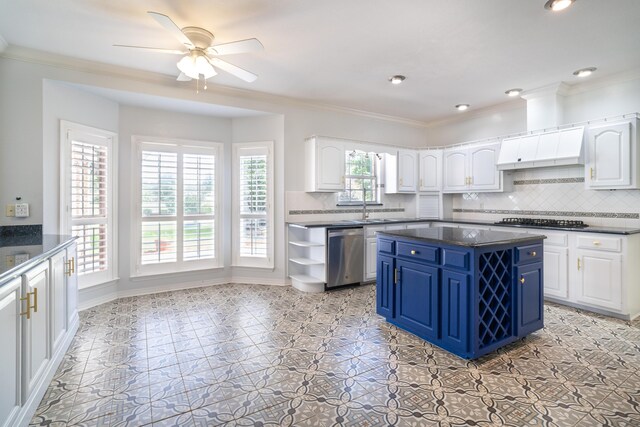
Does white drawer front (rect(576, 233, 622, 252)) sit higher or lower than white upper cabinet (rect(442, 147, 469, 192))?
lower

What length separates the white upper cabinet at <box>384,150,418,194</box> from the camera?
5.61m

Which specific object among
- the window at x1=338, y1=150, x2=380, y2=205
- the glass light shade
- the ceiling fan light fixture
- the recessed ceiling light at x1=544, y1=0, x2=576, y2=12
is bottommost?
the window at x1=338, y1=150, x2=380, y2=205

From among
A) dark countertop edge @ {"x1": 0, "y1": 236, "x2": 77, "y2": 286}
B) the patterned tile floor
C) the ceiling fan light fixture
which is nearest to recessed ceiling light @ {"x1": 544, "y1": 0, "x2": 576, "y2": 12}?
the ceiling fan light fixture

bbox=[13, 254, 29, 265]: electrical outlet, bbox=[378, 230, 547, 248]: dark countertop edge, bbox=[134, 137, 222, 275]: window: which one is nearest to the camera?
bbox=[13, 254, 29, 265]: electrical outlet

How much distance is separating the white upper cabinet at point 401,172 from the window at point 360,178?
0.69ft

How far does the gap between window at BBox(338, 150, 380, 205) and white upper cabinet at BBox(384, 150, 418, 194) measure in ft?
0.69

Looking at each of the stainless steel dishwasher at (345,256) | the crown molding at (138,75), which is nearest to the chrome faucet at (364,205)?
the stainless steel dishwasher at (345,256)

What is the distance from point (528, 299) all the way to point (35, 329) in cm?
372

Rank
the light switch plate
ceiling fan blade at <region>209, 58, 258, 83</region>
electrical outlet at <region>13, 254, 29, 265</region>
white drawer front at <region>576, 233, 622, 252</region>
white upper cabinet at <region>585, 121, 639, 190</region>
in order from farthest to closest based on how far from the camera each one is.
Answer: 1. white upper cabinet at <region>585, 121, 639, 190</region>
2. white drawer front at <region>576, 233, 622, 252</region>
3. the light switch plate
4. ceiling fan blade at <region>209, 58, 258, 83</region>
5. electrical outlet at <region>13, 254, 29, 265</region>

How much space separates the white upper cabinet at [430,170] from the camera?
18.8ft

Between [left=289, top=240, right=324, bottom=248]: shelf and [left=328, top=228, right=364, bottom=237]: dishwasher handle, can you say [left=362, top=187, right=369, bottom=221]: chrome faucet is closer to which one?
[left=328, top=228, right=364, bottom=237]: dishwasher handle

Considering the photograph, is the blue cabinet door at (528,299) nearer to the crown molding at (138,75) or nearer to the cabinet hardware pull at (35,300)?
the cabinet hardware pull at (35,300)

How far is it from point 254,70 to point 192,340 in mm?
2979

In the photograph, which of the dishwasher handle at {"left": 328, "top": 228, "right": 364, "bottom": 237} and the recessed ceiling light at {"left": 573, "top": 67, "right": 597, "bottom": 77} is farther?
the dishwasher handle at {"left": 328, "top": 228, "right": 364, "bottom": 237}
